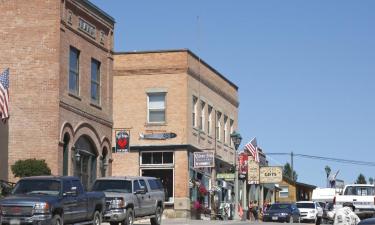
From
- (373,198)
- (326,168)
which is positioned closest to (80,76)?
(373,198)

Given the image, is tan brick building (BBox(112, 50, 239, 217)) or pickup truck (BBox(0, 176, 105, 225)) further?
tan brick building (BBox(112, 50, 239, 217))

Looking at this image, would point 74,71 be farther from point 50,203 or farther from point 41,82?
point 50,203

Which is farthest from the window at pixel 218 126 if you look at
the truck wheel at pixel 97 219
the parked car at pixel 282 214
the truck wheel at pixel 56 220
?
the truck wheel at pixel 56 220

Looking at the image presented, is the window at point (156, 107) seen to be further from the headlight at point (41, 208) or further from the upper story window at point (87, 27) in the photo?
the headlight at point (41, 208)

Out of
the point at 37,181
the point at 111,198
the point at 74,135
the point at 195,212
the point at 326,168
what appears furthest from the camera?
the point at 326,168

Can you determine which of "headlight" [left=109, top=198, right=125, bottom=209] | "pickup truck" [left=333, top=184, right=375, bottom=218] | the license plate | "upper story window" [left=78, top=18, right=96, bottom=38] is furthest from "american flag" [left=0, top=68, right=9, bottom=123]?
"pickup truck" [left=333, top=184, right=375, bottom=218]

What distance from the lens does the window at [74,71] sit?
1523 inches

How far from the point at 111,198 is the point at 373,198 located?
62.8 feet

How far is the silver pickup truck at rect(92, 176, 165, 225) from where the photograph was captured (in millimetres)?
30141

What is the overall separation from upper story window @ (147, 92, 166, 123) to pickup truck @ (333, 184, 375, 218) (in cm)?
1276

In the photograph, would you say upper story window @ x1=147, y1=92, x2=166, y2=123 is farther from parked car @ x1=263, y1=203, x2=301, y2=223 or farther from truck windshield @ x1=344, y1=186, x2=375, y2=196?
truck windshield @ x1=344, y1=186, x2=375, y2=196

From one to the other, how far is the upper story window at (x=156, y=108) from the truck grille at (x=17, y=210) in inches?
1127

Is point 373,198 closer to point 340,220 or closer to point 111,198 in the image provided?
point 111,198

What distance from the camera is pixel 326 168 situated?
305ft
